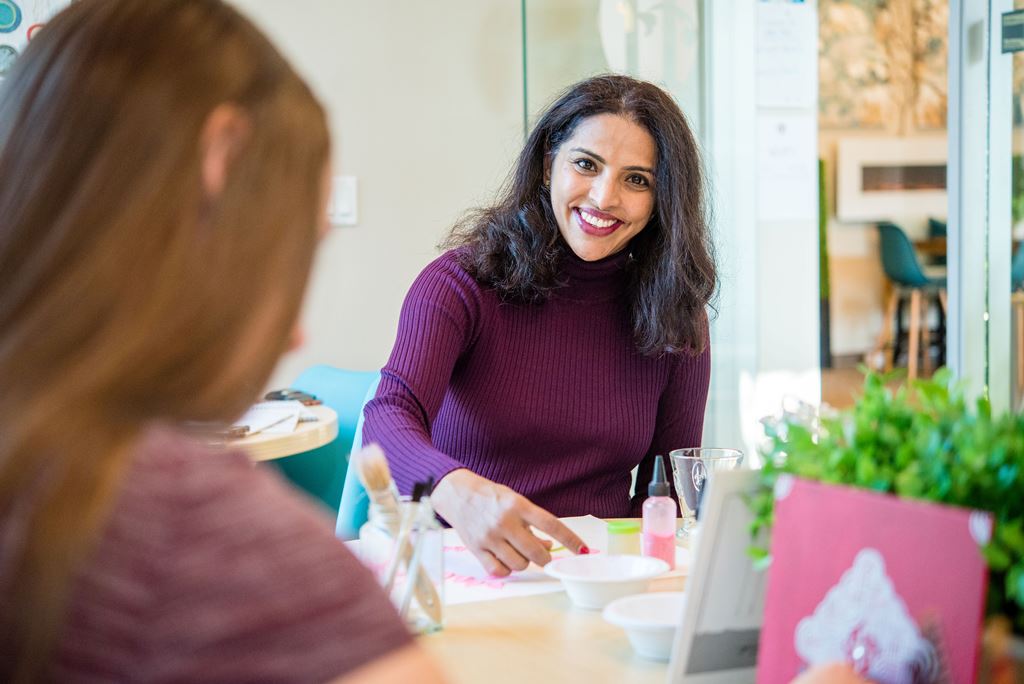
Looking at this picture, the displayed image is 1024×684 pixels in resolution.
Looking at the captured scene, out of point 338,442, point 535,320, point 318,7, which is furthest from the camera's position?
→ point 318,7

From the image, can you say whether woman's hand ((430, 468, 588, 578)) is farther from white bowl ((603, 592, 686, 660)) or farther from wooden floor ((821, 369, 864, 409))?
wooden floor ((821, 369, 864, 409))

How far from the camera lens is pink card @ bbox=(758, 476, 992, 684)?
30.4 inches

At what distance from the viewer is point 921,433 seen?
2.85 ft

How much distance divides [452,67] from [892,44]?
548 centimetres

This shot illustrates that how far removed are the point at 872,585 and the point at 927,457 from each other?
0.11m

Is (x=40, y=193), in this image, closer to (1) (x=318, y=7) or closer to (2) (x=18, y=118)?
(2) (x=18, y=118)

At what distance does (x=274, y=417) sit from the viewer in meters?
2.65

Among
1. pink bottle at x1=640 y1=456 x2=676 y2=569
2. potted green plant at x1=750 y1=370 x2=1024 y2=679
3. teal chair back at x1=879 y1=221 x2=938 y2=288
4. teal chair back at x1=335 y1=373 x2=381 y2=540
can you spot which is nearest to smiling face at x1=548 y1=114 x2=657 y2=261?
teal chair back at x1=335 y1=373 x2=381 y2=540

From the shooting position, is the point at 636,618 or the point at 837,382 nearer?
the point at 636,618

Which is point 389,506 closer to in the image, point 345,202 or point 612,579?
point 612,579

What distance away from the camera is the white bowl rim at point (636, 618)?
109 centimetres

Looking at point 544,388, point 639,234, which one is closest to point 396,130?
point 639,234

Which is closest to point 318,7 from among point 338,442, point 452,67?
point 452,67

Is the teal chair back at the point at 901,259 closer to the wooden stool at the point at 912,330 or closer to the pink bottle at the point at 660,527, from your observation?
the wooden stool at the point at 912,330
